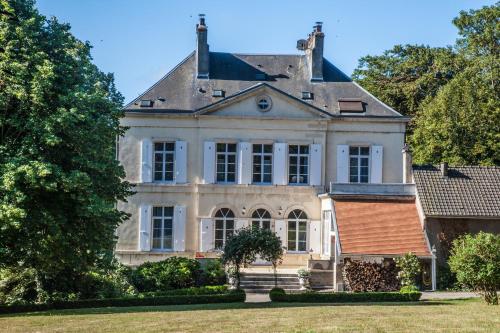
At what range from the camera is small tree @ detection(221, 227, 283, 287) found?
27000mm

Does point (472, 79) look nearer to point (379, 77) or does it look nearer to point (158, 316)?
point (379, 77)

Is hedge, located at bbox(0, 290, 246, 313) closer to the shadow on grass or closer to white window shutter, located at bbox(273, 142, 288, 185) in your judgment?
the shadow on grass

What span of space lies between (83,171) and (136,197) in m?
12.1

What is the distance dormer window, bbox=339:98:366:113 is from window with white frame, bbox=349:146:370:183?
1.54 metres

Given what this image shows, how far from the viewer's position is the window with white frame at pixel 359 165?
1369 inches

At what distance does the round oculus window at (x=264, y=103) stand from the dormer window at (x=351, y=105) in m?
3.06

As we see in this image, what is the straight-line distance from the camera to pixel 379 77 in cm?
5006

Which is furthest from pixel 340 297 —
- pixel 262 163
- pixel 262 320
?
pixel 262 163

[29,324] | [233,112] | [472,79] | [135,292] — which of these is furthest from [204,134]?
[29,324]

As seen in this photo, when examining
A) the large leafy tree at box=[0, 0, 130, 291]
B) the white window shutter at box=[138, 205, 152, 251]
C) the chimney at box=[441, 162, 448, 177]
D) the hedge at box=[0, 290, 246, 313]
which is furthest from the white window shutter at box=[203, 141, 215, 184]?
the large leafy tree at box=[0, 0, 130, 291]

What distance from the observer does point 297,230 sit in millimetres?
34250

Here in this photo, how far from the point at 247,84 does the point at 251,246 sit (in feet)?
35.0

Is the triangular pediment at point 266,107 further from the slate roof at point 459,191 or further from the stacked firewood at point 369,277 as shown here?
the stacked firewood at point 369,277

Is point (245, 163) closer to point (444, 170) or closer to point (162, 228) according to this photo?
point (162, 228)
